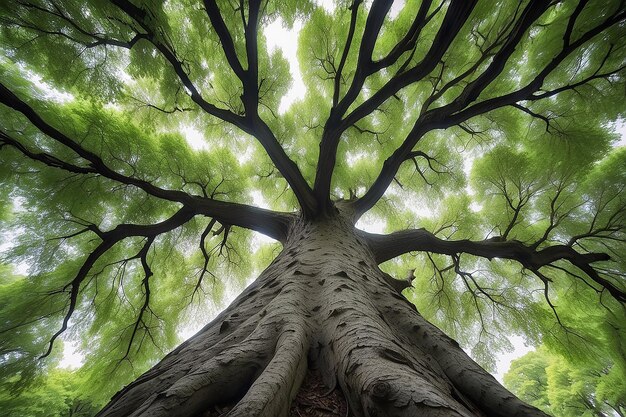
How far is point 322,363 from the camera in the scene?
132 cm

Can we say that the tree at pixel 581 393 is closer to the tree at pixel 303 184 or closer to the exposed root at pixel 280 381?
the tree at pixel 303 184

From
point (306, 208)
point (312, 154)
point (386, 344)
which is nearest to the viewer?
point (386, 344)

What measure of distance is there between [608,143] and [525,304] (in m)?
3.16

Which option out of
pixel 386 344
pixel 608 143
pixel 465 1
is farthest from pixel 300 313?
pixel 608 143

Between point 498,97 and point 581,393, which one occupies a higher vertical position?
point 498,97

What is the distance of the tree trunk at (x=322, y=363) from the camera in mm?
886

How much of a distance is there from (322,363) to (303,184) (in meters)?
2.51

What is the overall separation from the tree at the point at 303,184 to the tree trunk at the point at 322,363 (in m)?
0.01

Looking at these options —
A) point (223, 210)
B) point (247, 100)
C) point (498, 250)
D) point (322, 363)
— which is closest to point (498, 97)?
point (498, 250)

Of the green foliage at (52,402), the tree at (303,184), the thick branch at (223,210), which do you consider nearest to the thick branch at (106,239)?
the tree at (303,184)

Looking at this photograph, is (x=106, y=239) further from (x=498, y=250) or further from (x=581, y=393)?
(x=581, y=393)

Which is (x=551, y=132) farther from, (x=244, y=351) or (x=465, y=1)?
(x=244, y=351)

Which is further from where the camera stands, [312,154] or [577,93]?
[312,154]

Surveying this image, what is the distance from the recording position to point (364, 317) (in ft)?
4.77
